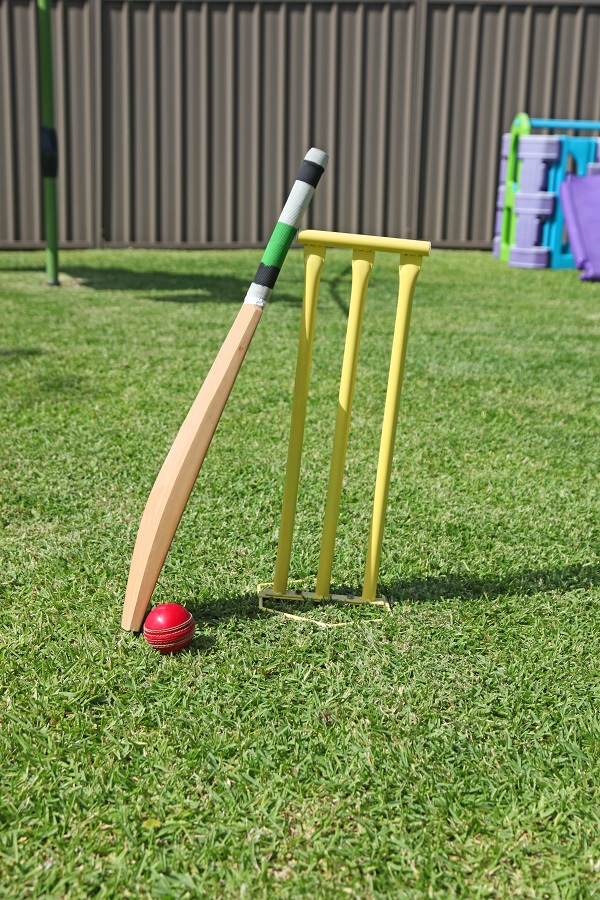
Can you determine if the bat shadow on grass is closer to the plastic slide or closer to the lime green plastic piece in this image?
the plastic slide

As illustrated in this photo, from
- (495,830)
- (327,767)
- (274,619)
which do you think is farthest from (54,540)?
(495,830)

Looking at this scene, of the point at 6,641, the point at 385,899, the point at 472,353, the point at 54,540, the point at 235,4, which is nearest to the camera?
the point at 385,899

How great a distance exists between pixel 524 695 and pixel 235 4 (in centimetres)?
914

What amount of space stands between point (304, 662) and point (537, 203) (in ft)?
24.3

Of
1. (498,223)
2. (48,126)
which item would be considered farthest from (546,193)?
(48,126)

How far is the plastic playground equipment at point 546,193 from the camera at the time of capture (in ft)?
28.5

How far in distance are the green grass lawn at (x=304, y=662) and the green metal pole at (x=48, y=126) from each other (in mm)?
2568

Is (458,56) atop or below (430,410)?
atop

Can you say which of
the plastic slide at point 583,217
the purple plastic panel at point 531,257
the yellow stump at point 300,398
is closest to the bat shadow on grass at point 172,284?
the purple plastic panel at point 531,257

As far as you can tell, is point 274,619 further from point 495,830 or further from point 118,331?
point 118,331

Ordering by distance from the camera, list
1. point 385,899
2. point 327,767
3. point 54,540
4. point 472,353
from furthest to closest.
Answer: point 472,353 < point 54,540 < point 327,767 < point 385,899

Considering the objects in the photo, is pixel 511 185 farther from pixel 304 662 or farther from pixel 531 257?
pixel 304 662

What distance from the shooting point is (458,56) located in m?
10.1

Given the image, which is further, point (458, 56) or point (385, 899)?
point (458, 56)
